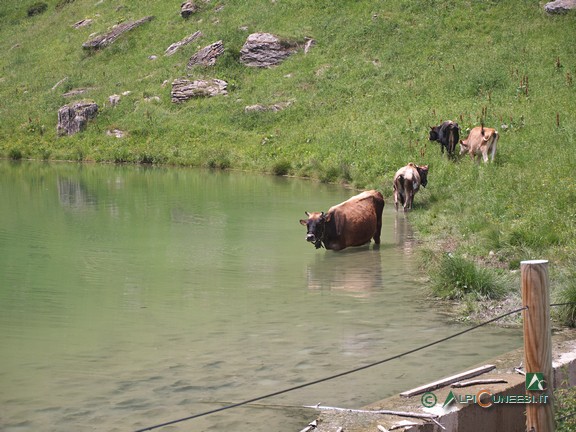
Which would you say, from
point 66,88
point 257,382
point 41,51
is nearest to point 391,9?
point 66,88

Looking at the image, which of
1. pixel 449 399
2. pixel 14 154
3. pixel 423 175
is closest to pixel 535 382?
pixel 449 399

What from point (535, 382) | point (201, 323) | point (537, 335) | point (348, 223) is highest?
point (348, 223)

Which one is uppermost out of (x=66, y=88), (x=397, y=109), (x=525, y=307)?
(x=66, y=88)

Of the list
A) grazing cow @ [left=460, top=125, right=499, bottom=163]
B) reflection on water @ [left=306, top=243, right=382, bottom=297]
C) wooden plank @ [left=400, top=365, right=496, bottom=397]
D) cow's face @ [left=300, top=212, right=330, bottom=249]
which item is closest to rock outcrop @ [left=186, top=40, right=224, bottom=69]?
grazing cow @ [left=460, top=125, right=499, bottom=163]

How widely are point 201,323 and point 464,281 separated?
12.9ft

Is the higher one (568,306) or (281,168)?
(281,168)

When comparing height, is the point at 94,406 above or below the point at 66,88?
below

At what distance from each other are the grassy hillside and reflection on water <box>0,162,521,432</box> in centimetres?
245

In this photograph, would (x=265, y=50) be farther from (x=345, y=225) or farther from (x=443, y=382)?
(x=443, y=382)

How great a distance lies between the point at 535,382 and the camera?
707 centimetres

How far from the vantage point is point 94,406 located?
28.7 feet

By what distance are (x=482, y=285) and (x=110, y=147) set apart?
37.1m

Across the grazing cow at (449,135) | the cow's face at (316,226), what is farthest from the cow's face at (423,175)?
the cow's face at (316,226)

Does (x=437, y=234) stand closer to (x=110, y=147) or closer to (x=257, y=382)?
(x=257, y=382)
